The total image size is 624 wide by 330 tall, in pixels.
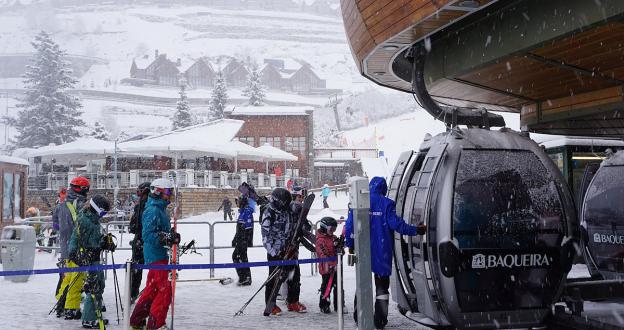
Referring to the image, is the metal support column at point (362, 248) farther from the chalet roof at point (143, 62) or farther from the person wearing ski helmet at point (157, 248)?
the chalet roof at point (143, 62)

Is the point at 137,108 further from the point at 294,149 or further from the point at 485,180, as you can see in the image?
the point at 485,180

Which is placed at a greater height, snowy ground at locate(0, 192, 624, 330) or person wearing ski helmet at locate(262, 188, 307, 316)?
person wearing ski helmet at locate(262, 188, 307, 316)

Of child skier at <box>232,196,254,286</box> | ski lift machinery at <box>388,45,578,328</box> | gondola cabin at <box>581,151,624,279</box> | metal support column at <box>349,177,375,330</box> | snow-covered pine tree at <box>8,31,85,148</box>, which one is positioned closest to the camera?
metal support column at <box>349,177,375,330</box>

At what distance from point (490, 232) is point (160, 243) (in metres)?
3.74

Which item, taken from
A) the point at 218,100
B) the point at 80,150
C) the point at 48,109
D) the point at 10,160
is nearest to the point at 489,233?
the point at 10,160

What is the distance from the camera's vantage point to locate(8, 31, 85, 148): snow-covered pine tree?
53688 millimetres

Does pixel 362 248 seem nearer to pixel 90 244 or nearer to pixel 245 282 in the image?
pixel 90 244

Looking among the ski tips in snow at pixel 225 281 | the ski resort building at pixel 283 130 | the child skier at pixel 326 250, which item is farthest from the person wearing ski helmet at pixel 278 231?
the ski resort building at pixel 283 130

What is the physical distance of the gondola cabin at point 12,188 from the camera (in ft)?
54.6

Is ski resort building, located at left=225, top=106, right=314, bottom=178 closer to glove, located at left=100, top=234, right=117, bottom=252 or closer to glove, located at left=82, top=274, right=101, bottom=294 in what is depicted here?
glove, located at left=100, top=234, right=117, bottom=252

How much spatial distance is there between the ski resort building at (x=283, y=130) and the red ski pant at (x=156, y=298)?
149 ft

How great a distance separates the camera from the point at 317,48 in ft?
624

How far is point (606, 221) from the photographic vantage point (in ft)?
31.0

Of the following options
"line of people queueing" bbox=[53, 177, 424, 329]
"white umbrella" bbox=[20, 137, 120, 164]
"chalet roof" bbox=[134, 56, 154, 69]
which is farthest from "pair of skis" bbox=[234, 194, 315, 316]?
"chalet roof" bbox=[134, 56, 154, 69]
